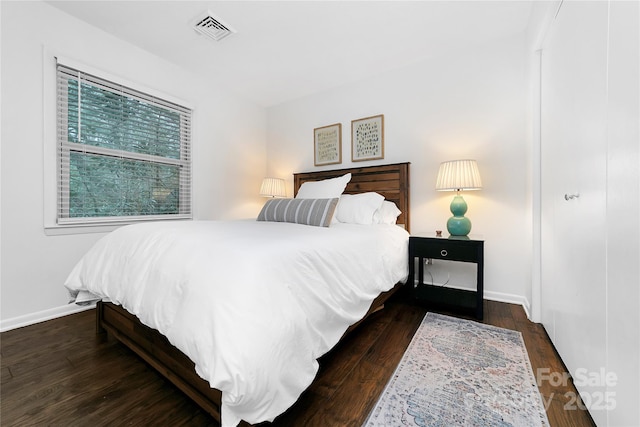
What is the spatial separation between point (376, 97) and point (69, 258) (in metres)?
3.33

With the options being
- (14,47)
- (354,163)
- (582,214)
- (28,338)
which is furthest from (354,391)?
(14,47)

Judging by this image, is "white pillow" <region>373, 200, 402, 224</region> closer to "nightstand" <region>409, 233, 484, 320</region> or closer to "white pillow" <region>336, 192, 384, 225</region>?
"white pillow" <region>336, 192, 384, 225</region>

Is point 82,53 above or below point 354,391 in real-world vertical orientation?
above

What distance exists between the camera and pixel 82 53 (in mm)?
2227

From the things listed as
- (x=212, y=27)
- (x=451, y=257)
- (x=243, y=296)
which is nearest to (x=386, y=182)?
(x=451, y=257)

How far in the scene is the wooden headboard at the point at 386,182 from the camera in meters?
2.77

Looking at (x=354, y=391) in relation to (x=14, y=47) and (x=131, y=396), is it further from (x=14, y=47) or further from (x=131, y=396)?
(x=14, y=47)

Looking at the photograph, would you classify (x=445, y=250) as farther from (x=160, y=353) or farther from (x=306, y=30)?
(x=306, y=30)

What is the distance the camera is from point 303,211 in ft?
7.18

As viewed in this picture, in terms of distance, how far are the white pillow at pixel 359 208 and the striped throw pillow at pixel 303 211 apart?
0.35 metres

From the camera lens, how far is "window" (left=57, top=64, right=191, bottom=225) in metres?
2.19

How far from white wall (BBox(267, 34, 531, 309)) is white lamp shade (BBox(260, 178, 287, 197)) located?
121 centimetres

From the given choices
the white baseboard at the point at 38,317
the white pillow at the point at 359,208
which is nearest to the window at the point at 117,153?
the white baseboard at the point at 38,317

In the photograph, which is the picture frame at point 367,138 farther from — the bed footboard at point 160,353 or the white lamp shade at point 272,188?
the bed footboard at point 160,353
